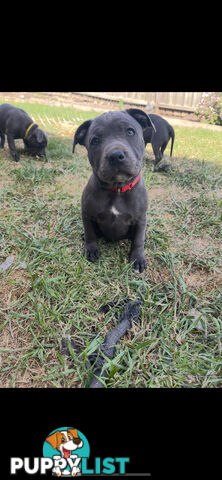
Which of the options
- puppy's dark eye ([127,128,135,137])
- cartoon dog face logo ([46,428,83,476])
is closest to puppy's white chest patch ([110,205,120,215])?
puppy's dark eye ([127,128,135,137])

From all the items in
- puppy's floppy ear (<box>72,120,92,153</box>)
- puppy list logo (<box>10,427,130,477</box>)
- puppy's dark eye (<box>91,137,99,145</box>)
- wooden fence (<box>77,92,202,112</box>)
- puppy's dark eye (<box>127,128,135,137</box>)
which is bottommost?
puppy list logo (<box>10,427,130,477</box>)

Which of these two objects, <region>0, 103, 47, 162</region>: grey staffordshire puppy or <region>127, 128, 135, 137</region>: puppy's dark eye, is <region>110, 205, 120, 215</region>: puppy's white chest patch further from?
<region>0, 103, 47, 162</region>: grey staffordshire puppy

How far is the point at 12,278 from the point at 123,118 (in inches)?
69.0

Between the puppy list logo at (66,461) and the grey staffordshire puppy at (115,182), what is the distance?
1555mm

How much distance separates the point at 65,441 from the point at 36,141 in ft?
17.7

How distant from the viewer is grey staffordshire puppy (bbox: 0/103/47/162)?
5598 mm

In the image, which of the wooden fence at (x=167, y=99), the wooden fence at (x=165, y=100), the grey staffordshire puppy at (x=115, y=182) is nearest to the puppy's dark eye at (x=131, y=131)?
the grey staffordshire puppy at (x=115, y=182)

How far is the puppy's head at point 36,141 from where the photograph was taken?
557 centimetres

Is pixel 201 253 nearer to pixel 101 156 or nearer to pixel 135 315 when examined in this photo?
pixel 135 315

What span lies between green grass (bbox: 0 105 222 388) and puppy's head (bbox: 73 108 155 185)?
0.95m

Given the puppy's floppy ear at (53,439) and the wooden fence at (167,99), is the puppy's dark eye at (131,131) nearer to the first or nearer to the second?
the puppy's floppy ear at (53,439)

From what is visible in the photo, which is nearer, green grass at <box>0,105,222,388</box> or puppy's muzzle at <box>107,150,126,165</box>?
green grass at <box>0,105,222,388</box>

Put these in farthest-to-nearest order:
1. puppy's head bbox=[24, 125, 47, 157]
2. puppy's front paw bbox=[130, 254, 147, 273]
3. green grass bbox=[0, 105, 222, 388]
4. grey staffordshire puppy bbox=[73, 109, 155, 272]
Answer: puppy's head bbox=[24, 125, 47, 157] → puppy's front paw bbox=[130, 254, 147, 273] → grey staffordshire puppy bbox=[73, 109, 155, 272] → green grass bbox=[0, 105, 222, 388]

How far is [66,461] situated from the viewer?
1.32 meters
